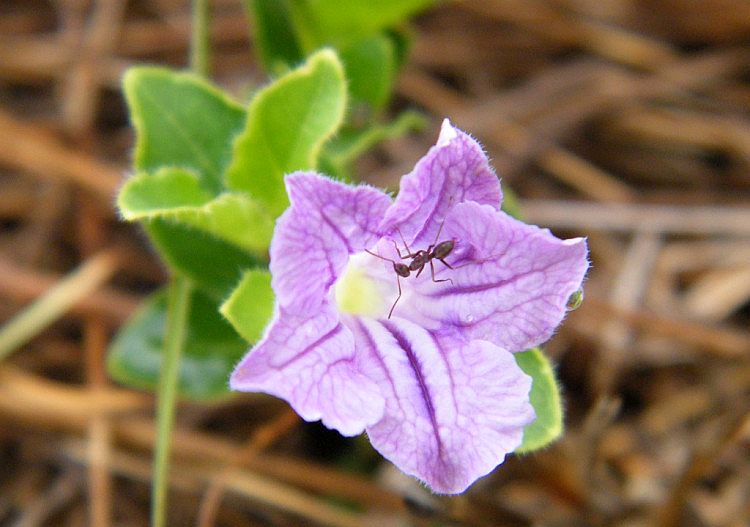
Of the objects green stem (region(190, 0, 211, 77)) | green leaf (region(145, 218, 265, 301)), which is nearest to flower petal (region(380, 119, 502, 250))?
green leaf (region(145, 218, 265, 301))

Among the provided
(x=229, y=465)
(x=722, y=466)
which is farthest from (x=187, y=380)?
(x=722, y=466)

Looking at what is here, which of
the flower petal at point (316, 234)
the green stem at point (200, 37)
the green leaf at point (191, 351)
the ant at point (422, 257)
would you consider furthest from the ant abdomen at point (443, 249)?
the green stem at point (200, 37)

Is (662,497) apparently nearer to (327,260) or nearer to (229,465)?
(229,465)

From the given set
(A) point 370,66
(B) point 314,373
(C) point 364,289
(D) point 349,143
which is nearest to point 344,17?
(A) point 370,66

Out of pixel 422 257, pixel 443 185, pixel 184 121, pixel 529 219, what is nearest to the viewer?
pixel 443 185

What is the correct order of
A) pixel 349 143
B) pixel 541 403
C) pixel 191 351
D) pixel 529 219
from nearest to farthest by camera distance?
pixel 541 403, pixel 191 351, pixel 349 143, pixel 529 219

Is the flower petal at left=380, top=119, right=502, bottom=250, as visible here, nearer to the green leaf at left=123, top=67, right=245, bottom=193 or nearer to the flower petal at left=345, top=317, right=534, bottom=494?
the flower petal at left=345, top=317, right=534, bottom=494

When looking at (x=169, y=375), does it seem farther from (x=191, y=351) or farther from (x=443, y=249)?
(x=443, y=249)
